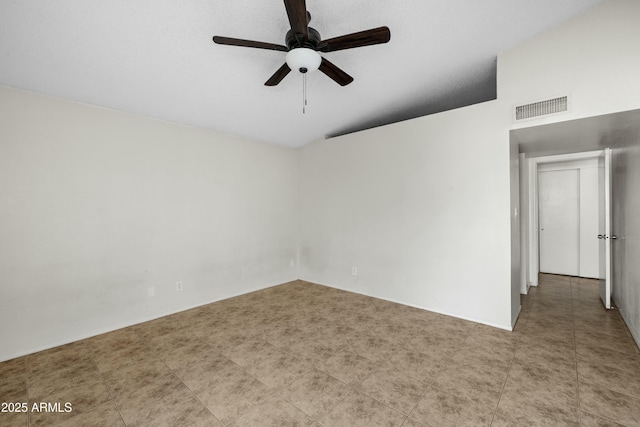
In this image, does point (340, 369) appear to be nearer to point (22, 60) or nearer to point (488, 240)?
point (488, 240)

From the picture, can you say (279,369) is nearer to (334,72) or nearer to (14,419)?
(14,419)

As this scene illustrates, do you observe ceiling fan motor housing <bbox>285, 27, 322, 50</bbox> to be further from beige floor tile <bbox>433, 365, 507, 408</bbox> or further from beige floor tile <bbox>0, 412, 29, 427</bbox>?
beige floor tile <bbox>0, 412, 29, 427</bbox>

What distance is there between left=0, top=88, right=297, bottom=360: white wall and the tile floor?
0.36 m

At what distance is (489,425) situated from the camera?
5.28 feet

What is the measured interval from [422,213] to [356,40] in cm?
232

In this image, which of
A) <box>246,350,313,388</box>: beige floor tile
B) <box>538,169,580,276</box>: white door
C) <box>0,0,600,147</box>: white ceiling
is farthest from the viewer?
<box>538,169,580,276</box>: white door

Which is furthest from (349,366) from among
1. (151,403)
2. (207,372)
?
(151,403)

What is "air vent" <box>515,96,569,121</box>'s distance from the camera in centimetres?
243

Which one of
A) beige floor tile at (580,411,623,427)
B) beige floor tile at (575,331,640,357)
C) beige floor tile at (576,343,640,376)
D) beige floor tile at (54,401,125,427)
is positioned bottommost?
beige floor tile at (54,401,125,427)

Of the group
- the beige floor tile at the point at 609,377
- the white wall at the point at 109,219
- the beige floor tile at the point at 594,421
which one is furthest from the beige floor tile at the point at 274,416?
the white wall at the point at 109,219

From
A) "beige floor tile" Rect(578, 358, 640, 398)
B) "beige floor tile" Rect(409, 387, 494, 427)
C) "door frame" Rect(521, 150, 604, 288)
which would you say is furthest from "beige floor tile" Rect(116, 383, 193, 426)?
"door frame" Rect(521, 150, 604, 288)

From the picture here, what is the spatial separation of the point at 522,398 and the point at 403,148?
2.83 m

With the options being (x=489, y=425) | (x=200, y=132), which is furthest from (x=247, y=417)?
(x=200, y=132)

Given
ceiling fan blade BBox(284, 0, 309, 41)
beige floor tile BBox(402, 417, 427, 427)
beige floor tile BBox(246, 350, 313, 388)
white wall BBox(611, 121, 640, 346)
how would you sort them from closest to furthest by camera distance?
ceiling fan blade BBox(284, 0, 309, 41)
beige floor tile BBox(402, 417, 427, 427)
beige floor tile BBox(246, 350, 313, 388)
white wall BBox(611, 121, 640, 346)
